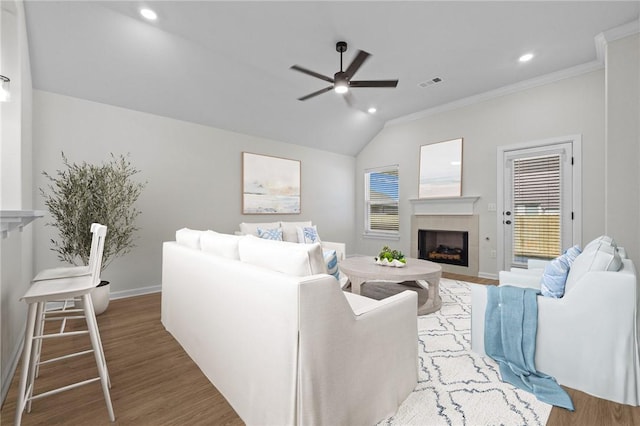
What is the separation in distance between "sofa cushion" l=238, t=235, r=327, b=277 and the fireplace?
449cm

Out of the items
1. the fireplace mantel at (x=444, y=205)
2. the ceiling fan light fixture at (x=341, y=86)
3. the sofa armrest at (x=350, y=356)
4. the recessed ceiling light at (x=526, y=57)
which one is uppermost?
the recessed ceiling light at (x=526, y=57)

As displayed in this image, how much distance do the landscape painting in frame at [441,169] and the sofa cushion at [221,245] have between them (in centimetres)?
447

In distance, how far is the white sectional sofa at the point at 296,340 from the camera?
1139mm

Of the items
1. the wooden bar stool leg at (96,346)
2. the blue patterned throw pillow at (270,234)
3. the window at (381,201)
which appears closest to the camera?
the wooden bar stool leg at (96,346)

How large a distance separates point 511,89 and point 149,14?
200 inches

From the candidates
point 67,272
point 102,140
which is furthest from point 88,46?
point 67,272

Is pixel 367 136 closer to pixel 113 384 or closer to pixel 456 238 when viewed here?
pixel 456 238

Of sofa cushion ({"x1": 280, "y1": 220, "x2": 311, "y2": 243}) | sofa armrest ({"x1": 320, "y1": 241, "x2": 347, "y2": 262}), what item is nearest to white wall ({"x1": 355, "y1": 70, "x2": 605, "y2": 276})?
sofa armrest ({"x1": 320, "y1": 241, "x2": 347, "y2": 262})

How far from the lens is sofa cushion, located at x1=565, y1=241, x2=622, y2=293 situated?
5.66ft

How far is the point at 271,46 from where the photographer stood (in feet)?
11.1

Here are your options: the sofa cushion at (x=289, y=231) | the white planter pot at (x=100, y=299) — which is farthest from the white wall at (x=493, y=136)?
the white planter pot at (x=100, y=299)

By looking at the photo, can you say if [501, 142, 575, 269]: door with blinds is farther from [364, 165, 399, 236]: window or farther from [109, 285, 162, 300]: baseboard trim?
[109, 285, 162, 300]: baseboard trim

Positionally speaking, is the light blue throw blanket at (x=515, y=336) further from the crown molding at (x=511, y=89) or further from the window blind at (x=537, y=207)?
the crown molding at (x=511, y=89)

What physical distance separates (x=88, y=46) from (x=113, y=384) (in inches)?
131
